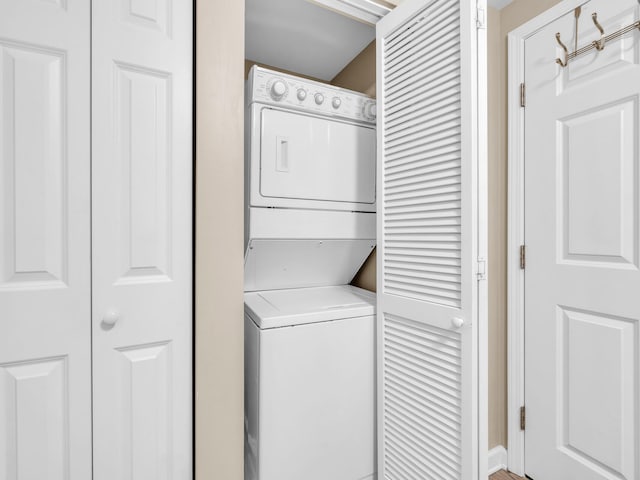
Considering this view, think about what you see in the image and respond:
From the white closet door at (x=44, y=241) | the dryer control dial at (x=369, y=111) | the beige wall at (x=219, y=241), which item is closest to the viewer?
the white closet door at (x=44, y=241)

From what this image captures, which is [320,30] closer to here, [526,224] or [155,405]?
[526,224]

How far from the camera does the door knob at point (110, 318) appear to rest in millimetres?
1033

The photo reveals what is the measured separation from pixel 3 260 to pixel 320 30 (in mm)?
1805

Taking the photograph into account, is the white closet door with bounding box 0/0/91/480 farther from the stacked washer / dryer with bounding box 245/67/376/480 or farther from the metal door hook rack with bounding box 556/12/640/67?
the metal door hook rack with bounding box 556/12/640/67

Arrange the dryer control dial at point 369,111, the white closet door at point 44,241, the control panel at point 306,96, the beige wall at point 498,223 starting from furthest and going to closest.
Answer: the beige wall at point 498,223 < the dryer control dial at point 369,111 < the control panel at point 306,96 < the white closet door at point 44,241

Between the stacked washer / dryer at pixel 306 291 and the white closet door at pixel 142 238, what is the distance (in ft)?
1.17

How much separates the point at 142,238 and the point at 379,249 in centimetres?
104

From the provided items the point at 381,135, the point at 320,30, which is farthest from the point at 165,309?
the point at 320,30

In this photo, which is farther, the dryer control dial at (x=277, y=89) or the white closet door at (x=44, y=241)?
the dryer control dial at (x=277, y=89)

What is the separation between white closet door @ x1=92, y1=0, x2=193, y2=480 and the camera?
1040mm

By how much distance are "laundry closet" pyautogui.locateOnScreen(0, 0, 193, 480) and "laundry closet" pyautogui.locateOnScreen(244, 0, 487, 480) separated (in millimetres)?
419

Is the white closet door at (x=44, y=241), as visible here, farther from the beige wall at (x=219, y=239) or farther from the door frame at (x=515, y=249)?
the door frame at (x=515, y=249)

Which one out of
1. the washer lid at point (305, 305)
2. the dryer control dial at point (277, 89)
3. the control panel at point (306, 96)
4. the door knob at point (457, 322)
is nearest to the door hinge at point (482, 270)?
the door knob at point (457, 322)

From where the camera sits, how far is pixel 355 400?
157cm
